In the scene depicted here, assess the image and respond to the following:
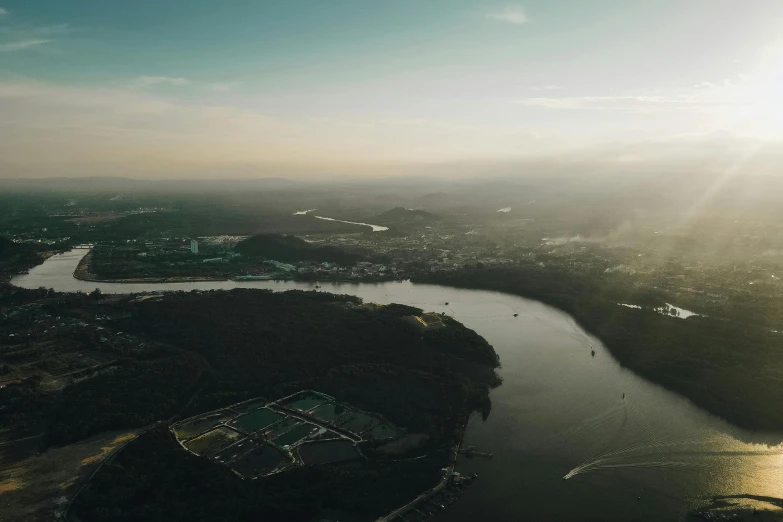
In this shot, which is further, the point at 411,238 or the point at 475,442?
the point at 411,238

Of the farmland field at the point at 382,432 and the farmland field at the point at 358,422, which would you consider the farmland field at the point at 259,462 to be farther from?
the farmland field at the point at 382,432

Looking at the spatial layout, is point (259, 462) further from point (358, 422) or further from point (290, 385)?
point (290, 385)

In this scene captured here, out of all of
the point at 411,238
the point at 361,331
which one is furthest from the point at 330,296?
the point at 411,238

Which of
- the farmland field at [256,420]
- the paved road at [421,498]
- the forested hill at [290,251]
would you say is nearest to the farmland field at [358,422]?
the farmland field at [256,420]

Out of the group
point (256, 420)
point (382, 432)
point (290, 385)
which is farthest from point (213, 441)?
point (382, 432)

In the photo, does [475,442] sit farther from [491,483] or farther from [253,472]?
[253,472]

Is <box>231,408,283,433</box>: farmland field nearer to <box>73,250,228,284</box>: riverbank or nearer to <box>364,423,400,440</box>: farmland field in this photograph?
<box>364,423,400,440</box>: farmland field
